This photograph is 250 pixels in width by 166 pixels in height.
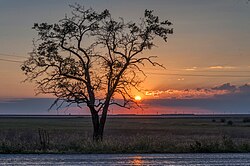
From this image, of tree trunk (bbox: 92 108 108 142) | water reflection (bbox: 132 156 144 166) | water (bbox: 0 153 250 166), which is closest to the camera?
water reflection (bbox: 132 156 144 166)

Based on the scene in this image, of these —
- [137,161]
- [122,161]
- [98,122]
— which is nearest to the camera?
[122,161]

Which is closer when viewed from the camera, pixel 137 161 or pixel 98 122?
pixel 137 161

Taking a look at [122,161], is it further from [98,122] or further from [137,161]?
[98,122]

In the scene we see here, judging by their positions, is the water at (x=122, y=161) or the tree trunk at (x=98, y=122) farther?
the tree trunk at (x=98, y=122)

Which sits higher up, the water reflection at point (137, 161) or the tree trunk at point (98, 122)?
the tree trunk at point (98, 122)

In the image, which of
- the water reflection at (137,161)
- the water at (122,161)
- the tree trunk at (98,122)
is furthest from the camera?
the tree trunk at (98,122)

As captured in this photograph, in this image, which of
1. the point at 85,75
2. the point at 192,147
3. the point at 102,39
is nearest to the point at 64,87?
the point at 85,75

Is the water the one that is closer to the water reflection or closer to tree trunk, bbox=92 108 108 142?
the water reflection

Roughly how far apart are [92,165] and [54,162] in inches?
78.0

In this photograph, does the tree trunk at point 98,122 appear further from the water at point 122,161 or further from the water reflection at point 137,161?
the water reflection at point 137,161

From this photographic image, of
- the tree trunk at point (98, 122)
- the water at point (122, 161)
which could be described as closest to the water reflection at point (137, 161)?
the water at point (122, 161)

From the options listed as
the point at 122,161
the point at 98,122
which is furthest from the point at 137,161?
the point at 98,122

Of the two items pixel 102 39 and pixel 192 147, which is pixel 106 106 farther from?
pixel 192 147

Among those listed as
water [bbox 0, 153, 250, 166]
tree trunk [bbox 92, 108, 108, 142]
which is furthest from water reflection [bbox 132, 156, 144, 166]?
tree trunk [bbox 92, 108, 108, 142]
